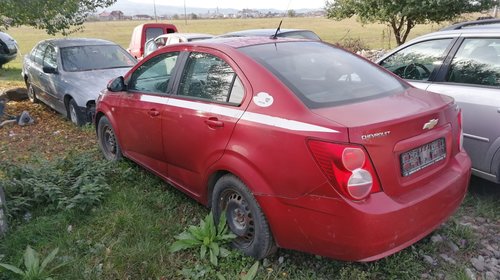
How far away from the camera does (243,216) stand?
3.08m

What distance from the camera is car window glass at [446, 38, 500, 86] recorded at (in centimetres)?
372

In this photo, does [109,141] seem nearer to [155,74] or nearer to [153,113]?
[155,74]

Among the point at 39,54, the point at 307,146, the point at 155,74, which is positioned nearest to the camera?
the point at 307,146

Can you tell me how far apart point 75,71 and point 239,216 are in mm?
5717

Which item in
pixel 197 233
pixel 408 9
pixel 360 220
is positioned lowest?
pixel 197 233

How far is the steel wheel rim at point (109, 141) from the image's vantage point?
4.99 meters

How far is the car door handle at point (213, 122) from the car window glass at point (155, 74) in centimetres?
82

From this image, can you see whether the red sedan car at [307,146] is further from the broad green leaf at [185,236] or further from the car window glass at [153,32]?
the car window glass at [153,32]

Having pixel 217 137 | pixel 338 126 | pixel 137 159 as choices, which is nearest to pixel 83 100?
pixel 137 159

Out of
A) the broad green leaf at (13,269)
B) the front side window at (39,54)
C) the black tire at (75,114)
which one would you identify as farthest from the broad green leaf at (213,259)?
the front side window at (39,54)

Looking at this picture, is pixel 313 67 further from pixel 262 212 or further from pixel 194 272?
pixel 194 272

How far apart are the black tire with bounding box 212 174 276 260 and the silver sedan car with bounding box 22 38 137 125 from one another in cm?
451

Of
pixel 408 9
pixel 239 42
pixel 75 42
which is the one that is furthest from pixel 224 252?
pixel 408 9

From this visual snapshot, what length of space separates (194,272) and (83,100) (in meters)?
4.86
